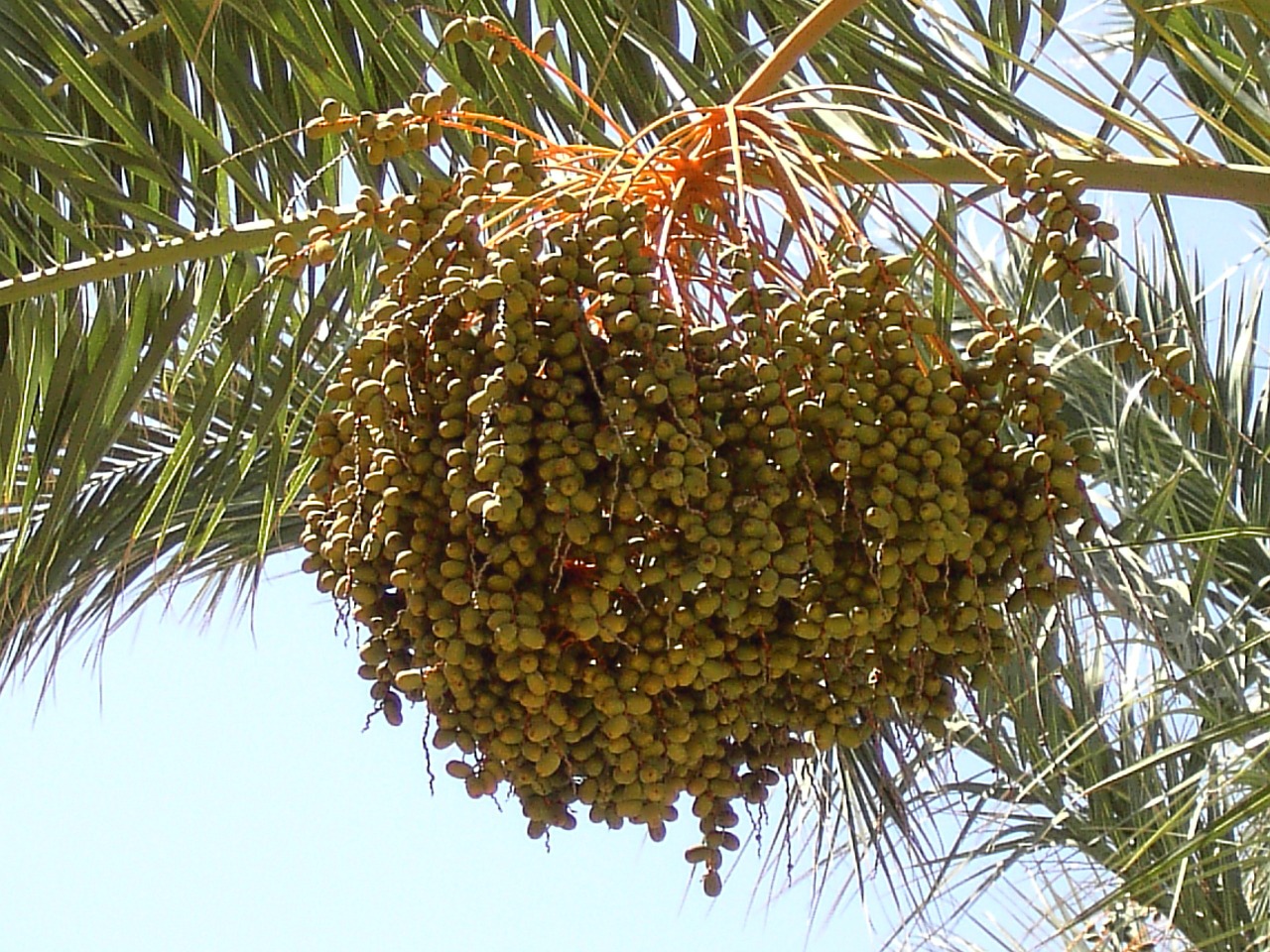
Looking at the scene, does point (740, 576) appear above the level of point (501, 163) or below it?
below

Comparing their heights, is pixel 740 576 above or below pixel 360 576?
below

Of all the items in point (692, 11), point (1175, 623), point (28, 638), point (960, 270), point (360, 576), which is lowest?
point (360, 576)

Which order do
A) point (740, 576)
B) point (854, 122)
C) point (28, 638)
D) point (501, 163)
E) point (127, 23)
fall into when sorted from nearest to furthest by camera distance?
point (740, 576)
point (501, 163)
point (854, 122)
point (127, 23)
point (28, 638)

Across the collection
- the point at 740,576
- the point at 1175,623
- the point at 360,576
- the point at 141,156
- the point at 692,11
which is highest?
the point at 141,156

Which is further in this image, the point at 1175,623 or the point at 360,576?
the point at 1175,623

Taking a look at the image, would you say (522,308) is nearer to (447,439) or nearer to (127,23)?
(447,439)

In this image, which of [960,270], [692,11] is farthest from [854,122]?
[960,270]

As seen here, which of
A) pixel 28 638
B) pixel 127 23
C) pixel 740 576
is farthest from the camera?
pixel 28 638

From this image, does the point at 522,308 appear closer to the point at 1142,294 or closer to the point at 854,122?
the point at 854,122

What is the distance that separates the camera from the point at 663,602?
1.24 meters

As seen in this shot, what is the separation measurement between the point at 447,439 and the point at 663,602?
206 mm

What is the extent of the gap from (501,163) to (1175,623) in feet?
5.98

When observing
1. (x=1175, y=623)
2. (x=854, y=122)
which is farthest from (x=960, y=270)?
(x=854, y=122)

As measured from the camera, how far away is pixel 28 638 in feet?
10.8
